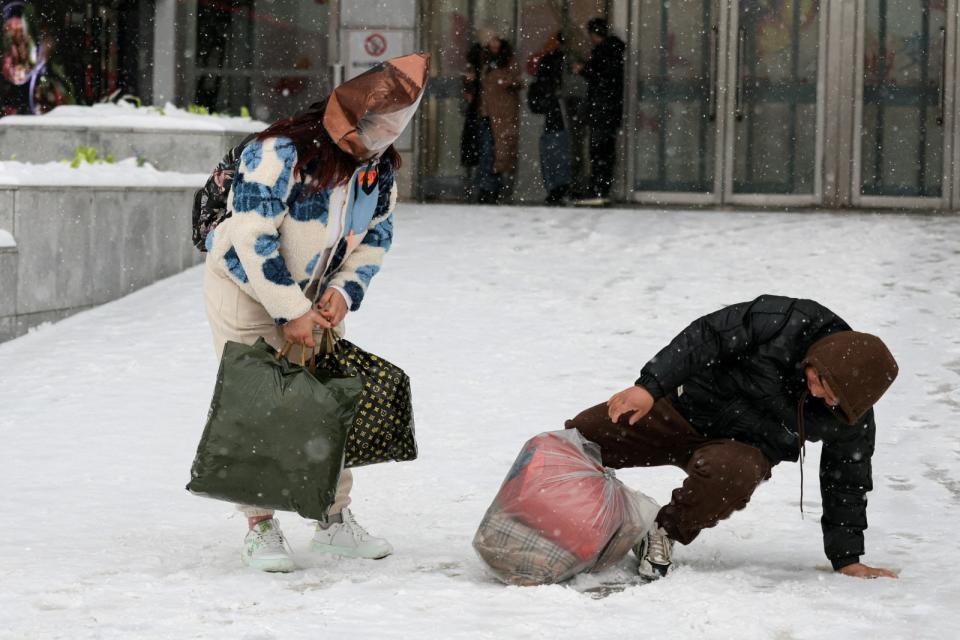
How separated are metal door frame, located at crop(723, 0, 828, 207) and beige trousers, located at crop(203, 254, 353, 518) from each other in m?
9.66

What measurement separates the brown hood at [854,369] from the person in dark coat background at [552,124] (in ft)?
29.8

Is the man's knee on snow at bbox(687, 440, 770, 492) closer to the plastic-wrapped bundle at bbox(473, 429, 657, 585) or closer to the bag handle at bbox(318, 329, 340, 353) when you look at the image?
the plastic-wrapped bundle at bbox(473, 429, 657, 585)

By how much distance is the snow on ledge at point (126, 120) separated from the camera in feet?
33.8

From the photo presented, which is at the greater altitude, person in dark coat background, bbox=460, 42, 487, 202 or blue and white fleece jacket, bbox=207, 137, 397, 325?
person in dark coat background, bbox=460, 42, 487, 202

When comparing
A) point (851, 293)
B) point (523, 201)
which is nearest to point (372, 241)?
point (851, 293)

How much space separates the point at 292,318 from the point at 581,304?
4.78m

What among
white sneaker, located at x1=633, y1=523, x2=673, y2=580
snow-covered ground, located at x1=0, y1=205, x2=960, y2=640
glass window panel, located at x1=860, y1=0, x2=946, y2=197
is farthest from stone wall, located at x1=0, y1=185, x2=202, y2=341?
glass window panel, located at x1=860, y1=0, x2=946, y2=197

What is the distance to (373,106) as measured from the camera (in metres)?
4.05

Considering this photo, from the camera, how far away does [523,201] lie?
1394 centimetres

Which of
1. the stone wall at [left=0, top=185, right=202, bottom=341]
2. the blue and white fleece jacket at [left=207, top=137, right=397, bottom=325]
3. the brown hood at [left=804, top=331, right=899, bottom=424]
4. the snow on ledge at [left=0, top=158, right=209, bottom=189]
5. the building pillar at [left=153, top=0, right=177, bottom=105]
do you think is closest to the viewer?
the brown hood at [left=804, top=331, right=899, bottom=424]

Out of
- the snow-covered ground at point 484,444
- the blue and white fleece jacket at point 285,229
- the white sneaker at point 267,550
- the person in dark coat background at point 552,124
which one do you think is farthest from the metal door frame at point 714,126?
the white sneaker at point 267,550

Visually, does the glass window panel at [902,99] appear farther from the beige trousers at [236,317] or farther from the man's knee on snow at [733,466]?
the beige trousers at [236,317]

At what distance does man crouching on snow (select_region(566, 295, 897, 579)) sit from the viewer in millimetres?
4184

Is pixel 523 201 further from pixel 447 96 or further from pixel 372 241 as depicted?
pixel 372 241
